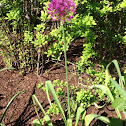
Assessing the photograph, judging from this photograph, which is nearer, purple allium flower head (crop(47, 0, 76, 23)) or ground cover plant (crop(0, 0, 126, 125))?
purple allium flower head (crop(47, 0, 76, 23))

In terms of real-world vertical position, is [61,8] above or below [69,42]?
above

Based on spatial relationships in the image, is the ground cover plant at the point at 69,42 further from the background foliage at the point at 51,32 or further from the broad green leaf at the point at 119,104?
the broad green leaf at the point at 119,104

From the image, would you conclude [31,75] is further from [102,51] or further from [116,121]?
[116,121]

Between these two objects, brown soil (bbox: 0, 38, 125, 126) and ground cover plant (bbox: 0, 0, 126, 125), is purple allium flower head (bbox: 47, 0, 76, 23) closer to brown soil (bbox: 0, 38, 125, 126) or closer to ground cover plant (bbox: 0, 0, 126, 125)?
ground cover plant (bbox: 0, 0, 126, 125)

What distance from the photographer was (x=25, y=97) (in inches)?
93.5

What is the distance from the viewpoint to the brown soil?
203 cm

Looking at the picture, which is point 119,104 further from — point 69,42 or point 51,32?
point 51,32

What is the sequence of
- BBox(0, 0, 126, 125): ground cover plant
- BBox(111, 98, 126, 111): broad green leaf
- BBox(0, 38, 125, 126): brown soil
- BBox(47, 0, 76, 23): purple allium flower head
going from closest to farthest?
BBox(47, 0, 76, 23): purple allium flower head < BBox(111, 98, 126, 111): broad green leaf < BBox(0, 0, 126, 125): ground cover plant < BBox(0, 38, 125, 126): brown soil

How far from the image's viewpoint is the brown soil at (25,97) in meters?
2.03

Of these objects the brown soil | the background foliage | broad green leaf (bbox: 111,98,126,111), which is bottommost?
the brown soil

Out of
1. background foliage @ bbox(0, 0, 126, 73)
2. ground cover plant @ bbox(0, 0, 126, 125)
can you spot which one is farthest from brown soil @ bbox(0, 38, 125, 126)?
background foliage @ bbox(0, 0, 126, 73)

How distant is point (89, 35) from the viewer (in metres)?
1.93

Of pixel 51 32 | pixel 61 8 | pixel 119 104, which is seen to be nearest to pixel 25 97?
pixel 51 32

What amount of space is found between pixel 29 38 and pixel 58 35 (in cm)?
45
